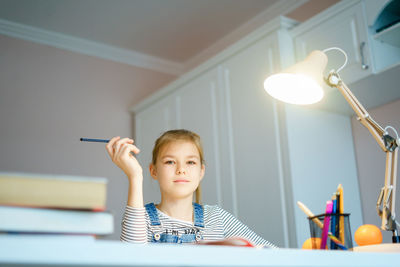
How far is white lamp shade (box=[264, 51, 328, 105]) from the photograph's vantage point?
1.11m

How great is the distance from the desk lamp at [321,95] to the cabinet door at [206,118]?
4.77 feet

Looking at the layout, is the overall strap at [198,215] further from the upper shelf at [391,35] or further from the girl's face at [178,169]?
the upper shelf at [391,35]

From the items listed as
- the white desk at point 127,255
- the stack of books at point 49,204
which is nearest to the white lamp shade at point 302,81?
the white desk at point 127,255

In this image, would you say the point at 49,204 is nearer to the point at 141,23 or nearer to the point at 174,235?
the point at 174,235

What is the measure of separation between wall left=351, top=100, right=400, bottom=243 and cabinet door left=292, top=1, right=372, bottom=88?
0.39 m

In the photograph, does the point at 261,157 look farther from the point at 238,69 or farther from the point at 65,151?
the point at 65,151

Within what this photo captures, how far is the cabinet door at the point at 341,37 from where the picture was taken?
1992 millimetres

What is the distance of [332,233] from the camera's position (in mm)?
770

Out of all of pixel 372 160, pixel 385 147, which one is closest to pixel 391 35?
pixel 372 160

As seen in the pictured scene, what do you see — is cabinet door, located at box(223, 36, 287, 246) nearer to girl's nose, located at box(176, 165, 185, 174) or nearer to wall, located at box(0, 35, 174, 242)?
girl's nose, located at box(176, 165, 185, 174)

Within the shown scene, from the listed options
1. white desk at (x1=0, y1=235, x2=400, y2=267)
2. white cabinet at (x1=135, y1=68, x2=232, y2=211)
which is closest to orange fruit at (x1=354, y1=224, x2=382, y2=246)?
white desk at (x1=0, y1=235, x2=400, y2=267)

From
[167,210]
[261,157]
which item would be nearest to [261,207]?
[261,157]

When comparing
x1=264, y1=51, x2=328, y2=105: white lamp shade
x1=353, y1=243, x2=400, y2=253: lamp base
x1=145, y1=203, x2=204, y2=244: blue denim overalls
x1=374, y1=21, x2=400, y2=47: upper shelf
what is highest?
x1=374, y1=21, x2=400, y2=47: upper shelf

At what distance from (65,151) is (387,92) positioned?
7.37 feet
